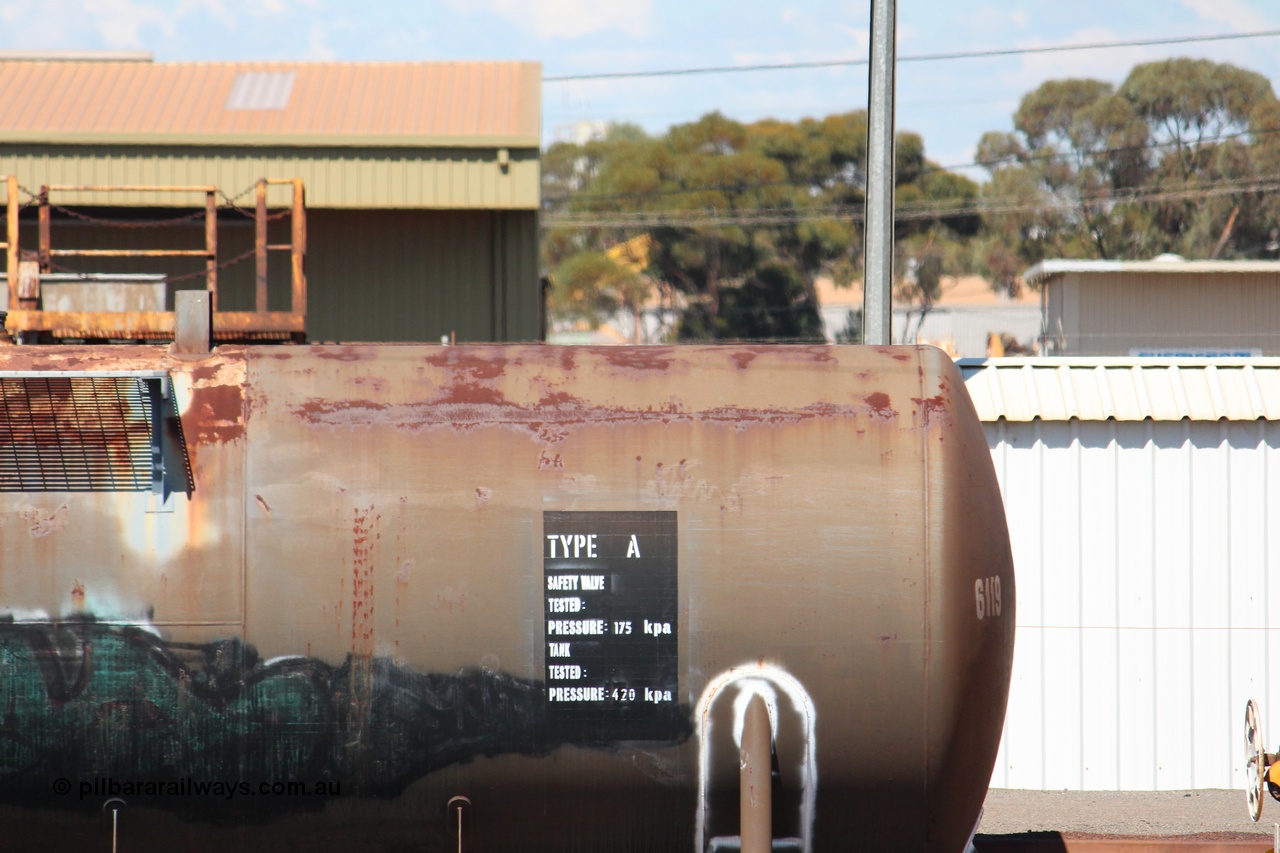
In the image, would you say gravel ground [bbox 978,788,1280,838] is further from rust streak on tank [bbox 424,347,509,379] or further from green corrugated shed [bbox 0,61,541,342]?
green corrugated shed [bbox 0,61,541,342]

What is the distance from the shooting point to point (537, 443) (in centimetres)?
466

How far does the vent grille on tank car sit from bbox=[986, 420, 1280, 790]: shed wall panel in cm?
614

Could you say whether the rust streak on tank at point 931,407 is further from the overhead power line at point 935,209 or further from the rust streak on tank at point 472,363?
the overhead power line at point 935,209

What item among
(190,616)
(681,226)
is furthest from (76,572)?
(681,226)

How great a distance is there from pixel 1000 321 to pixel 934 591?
1960 inches

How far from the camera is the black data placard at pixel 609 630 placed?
4551mm

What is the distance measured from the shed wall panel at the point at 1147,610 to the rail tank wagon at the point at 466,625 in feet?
14.7

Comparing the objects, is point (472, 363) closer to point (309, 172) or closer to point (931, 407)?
point (931, 407)

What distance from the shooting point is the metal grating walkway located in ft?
15.0

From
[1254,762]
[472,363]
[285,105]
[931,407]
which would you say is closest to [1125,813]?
[1254,762]

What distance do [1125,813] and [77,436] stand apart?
273 inches

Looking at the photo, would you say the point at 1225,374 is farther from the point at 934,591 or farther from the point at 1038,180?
the point at 1038,180

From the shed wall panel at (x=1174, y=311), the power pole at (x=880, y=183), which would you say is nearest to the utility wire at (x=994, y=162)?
the shed wall panel at (x=1174, y=311)

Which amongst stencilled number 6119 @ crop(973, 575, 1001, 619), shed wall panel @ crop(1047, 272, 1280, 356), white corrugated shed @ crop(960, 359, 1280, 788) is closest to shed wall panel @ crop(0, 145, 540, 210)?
white corrugated shed @ crop(960, 359, 1280, 788)
